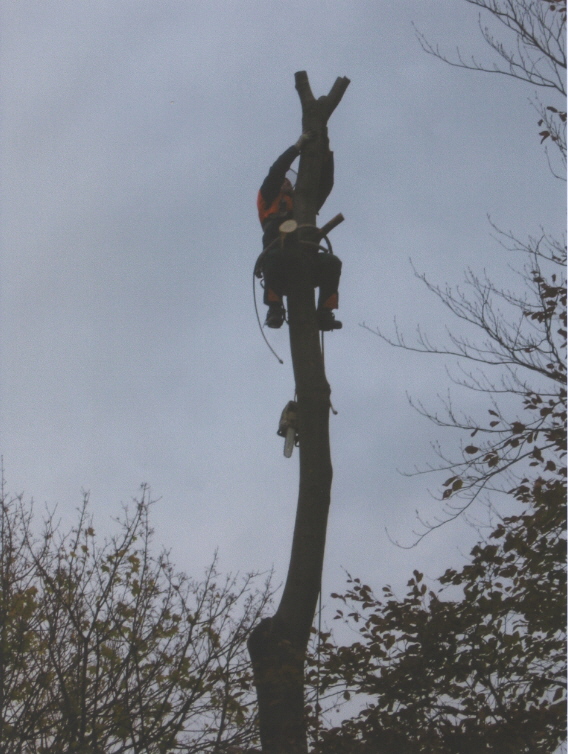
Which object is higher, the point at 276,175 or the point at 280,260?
the point at 276,175

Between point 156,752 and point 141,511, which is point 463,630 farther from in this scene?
point 141,511

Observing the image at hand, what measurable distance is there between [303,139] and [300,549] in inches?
113

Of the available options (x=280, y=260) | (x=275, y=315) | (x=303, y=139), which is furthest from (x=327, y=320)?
(x=303, y=139)

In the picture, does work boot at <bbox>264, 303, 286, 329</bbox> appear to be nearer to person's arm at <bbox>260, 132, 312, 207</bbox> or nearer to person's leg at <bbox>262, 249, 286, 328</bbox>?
person's leg at <bbox>262, 249, 286, 328</bbox>

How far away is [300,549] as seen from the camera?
15.2 feet

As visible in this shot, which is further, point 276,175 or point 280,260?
point 276,175

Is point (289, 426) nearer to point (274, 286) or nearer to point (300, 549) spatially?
point (300, 549)

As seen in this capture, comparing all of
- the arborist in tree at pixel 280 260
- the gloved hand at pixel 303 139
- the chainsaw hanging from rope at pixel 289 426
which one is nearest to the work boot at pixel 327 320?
the arborist in tree at pixel 280 260

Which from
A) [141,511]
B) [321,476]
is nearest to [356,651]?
[321,476]

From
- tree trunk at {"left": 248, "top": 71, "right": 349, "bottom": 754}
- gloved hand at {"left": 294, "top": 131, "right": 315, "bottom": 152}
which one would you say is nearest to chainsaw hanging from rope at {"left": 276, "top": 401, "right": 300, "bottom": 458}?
tree trunk at {"left": 248, "top": 71, "right": 349, "bottom": 754}

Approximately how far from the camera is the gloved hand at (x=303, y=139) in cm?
588

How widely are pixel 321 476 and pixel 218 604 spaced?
4.28 meters

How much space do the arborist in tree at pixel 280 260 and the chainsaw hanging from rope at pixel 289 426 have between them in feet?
2.42

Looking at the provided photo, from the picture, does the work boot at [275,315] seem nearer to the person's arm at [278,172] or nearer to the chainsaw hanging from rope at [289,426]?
the chainsaw hanging from rope at [289,426]
